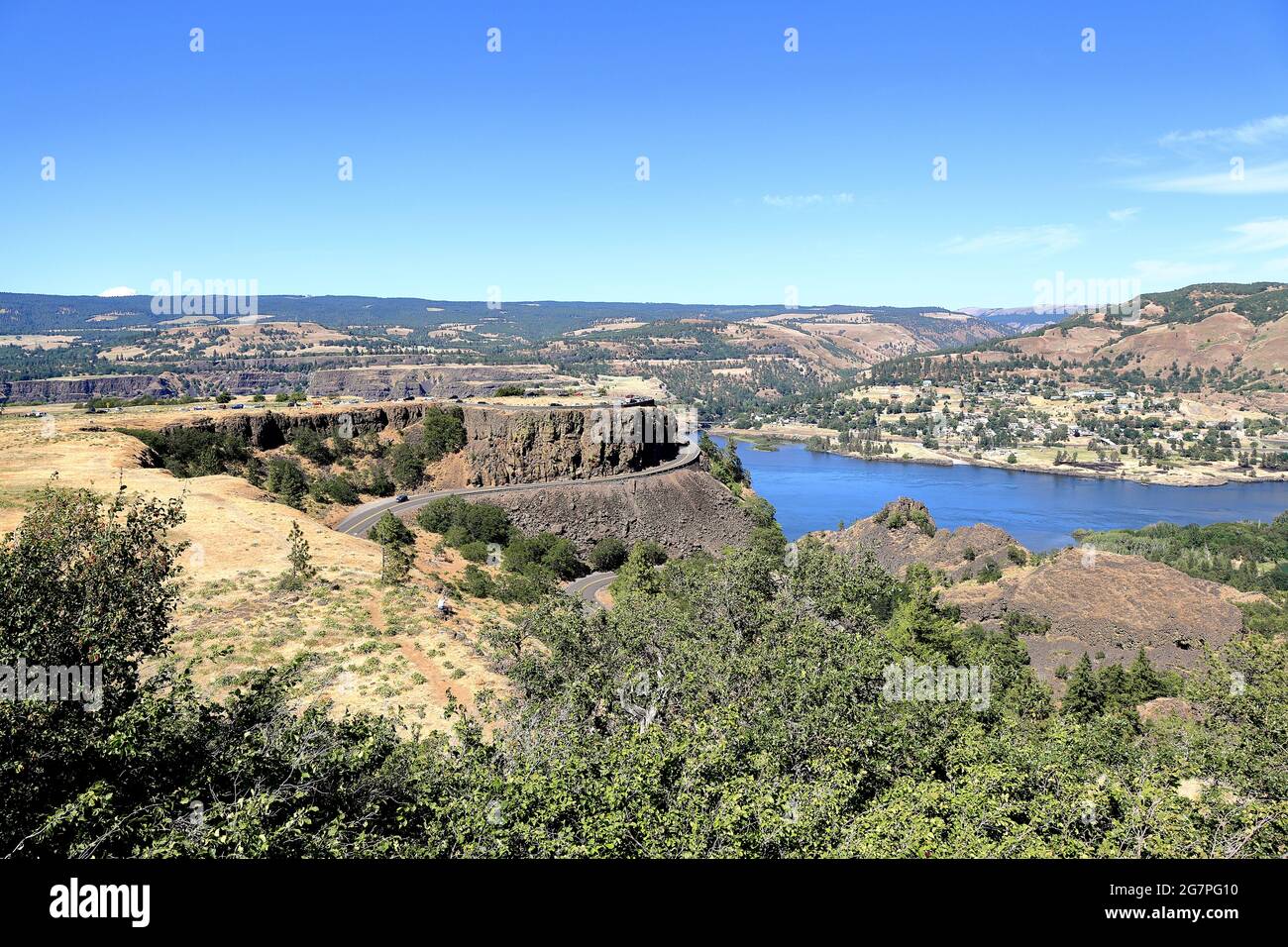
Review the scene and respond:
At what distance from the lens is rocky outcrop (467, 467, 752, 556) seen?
63781mm

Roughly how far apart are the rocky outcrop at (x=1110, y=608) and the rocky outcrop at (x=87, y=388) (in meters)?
156

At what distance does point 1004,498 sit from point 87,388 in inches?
7190

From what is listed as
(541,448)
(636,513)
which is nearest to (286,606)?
(636,513)

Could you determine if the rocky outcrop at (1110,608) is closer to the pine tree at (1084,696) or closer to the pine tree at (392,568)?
the pine tree at (1084,696)

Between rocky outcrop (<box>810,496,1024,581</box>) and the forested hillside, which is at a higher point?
the forested hillside

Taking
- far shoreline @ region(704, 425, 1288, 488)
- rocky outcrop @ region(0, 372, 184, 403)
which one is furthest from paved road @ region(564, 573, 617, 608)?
rocky outcrop @ region(0, 372, 184, 403)

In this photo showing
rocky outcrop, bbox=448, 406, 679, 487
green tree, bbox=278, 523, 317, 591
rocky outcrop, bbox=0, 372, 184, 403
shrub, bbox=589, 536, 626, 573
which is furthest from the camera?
rocky outcrop, bbox=0, 372, 184, 403

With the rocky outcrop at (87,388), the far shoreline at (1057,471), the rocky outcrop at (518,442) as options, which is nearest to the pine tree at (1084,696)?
the rocky outcrop at (518,442)

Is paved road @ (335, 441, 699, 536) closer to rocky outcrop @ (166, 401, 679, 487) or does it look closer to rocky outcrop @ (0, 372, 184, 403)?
rocky outcrop @ (166, 401, 679, 487)

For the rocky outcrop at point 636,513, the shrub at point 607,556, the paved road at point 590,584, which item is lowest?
the paved road at point 590,584

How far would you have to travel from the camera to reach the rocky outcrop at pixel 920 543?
68.5 m

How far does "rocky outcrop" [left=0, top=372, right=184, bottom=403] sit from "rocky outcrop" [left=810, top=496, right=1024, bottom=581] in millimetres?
139409
